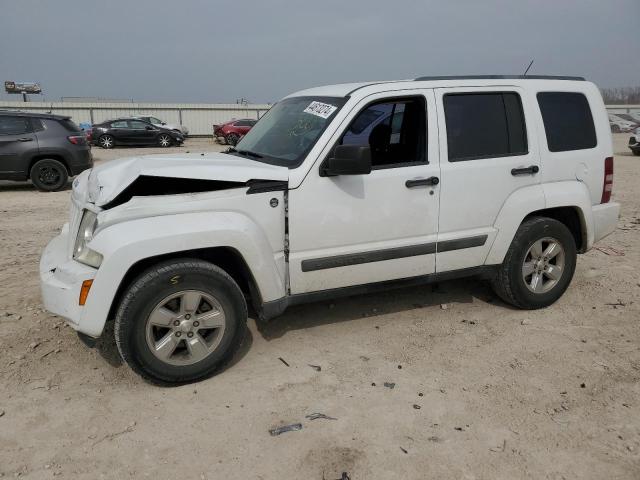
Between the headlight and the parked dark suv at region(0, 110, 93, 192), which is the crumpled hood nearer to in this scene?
the headlight

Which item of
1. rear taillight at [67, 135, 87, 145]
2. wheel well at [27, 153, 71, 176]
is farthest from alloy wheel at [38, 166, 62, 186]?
rear taillight at [67, 135, 87, 145]

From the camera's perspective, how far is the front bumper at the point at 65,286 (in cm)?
302

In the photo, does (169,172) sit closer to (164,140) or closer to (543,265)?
(543,265)

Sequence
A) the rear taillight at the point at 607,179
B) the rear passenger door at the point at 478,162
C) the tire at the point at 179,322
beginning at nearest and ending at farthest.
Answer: the tire at the point at 179,322, the rear passenger door at the point at 478,162, the rear taillight at the point at 607,179

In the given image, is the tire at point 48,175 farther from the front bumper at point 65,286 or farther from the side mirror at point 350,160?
the side mirror at point 350,160

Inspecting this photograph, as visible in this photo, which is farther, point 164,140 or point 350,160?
point 164,140

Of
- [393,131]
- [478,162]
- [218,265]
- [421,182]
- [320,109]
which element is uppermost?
[320,109]

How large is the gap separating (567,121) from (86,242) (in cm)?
391

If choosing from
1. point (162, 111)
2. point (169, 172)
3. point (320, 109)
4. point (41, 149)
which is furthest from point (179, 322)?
point (162, 111)

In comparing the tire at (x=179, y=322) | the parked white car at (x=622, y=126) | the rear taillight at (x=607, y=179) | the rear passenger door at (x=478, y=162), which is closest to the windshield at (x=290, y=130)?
the rear passenger door at (x=478, y=162)

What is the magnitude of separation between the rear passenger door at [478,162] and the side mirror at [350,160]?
31.0 inches

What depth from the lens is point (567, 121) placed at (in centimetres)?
432

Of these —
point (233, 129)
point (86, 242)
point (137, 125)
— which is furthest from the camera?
point (233, 129)

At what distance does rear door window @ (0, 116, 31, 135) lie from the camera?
10.2m
